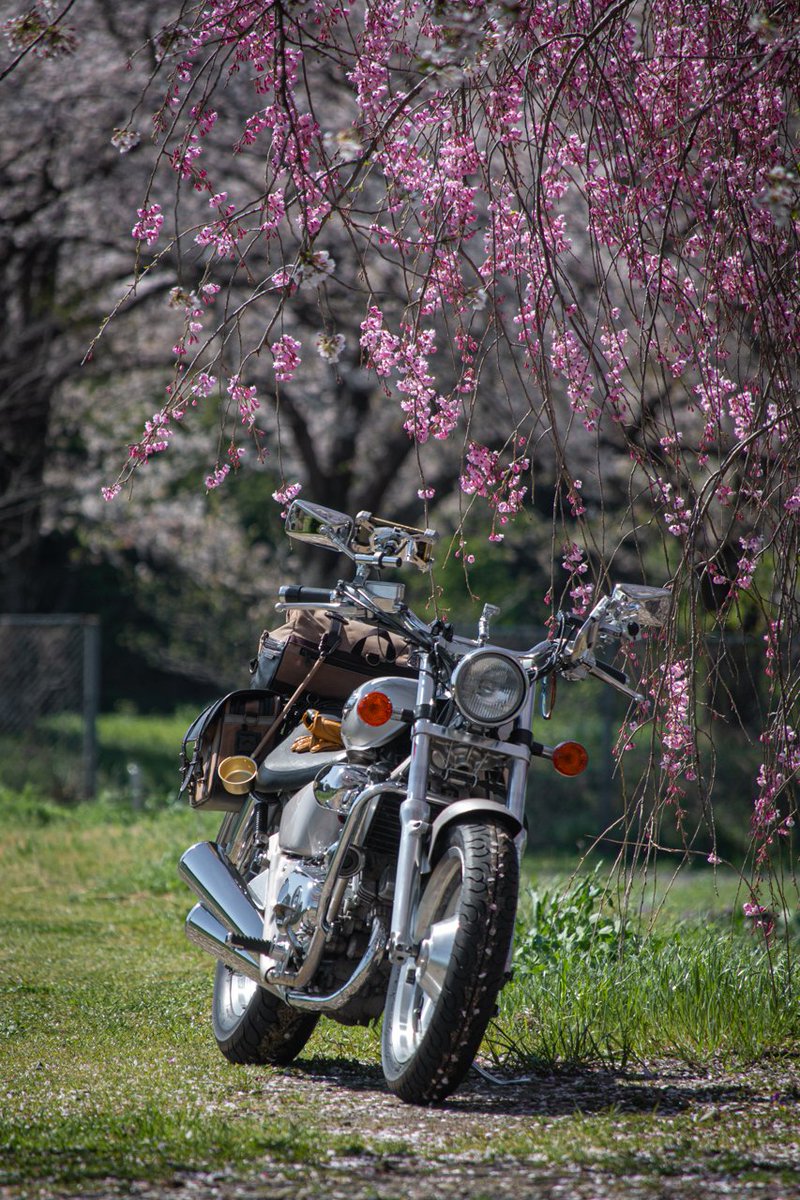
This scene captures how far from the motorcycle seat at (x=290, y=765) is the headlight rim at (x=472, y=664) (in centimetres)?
57

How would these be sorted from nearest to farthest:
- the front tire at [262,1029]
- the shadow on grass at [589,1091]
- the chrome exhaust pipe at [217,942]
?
the shadow on grass at [589,1091]
the chrome exhaust pipe at [217,942]
the front tire at [262,1029]

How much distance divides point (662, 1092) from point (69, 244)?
1105 cm

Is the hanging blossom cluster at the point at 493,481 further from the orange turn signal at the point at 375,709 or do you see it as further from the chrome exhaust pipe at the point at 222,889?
the chrome exhaust pipe at the point at 222,889

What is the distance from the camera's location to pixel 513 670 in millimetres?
3275

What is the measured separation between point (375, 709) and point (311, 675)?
2.04 ft

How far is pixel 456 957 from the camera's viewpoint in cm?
304

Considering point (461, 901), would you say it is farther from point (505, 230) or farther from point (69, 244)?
point (69, 244)

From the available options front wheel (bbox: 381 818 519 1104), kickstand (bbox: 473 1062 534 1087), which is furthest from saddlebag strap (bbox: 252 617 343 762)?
kickstand (bbox: 473 1062 534 1087)

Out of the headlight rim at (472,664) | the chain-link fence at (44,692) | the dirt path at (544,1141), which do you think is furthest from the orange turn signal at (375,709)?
the chain-link fence at (44,692)

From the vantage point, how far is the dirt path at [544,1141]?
2629 mm

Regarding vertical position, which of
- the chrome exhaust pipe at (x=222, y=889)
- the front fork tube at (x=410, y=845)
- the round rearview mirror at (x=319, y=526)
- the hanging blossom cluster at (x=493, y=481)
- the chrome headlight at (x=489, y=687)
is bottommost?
the chrome exhaust pipe at (x=222, y=889)

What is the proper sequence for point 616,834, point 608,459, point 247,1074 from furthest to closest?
1. point 608,459
2. point 616,834
3. point 247,1074

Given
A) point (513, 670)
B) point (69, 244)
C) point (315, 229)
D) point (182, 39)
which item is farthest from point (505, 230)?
point (69, 244)

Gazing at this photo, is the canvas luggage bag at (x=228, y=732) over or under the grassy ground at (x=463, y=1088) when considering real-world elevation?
over
